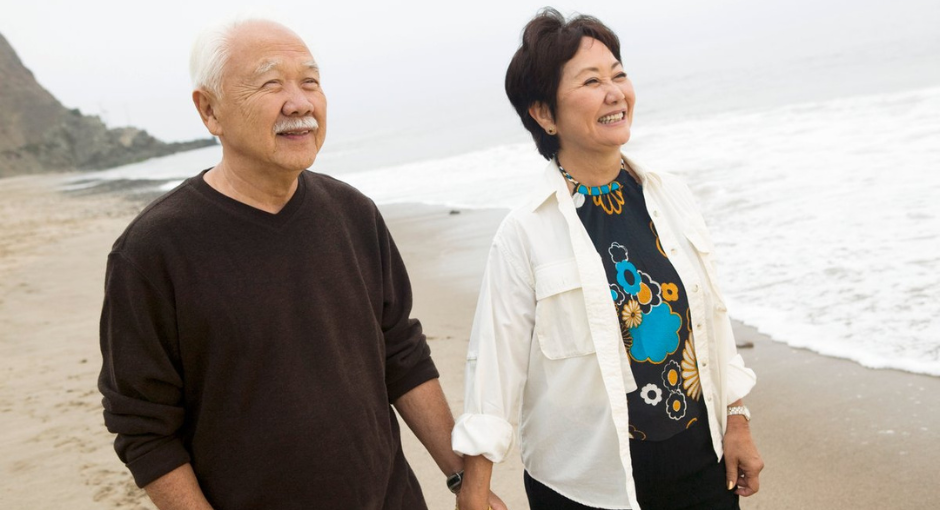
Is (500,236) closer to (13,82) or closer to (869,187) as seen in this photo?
(869,187)

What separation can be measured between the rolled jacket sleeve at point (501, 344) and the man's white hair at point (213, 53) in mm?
839

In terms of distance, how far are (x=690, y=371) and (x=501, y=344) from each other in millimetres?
534

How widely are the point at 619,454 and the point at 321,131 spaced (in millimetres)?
1139

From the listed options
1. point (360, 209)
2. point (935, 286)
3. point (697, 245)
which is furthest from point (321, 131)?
point (935, 286)

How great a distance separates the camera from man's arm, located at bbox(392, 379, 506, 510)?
2.14 m

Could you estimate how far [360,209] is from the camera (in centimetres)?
204

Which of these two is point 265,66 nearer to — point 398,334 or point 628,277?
point 398,334

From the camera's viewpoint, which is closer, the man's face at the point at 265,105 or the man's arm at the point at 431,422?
the man's face at the point at 265,105

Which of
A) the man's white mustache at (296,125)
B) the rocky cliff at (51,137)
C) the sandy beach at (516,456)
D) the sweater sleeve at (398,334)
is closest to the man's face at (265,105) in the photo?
the man's white mustache at (296,125)

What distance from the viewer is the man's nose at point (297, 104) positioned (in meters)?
1.82

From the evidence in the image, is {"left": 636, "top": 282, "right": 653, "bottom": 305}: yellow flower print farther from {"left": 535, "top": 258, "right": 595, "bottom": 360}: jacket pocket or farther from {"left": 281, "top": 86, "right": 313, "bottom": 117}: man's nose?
{"left": 281, "top": 86, "right": 313, "bottom": 117}: man's nose

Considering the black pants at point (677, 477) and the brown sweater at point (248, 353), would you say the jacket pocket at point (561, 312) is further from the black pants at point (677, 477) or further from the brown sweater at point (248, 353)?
the brown sweater at point (248, 353)

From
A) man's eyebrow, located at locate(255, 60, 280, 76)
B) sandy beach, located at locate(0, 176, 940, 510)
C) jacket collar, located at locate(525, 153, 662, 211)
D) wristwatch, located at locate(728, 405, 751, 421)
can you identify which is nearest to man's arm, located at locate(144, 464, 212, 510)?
man's eyebrow, located at locate(255, 60, 280, 76)

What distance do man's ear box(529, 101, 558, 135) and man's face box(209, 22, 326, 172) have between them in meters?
0.72
